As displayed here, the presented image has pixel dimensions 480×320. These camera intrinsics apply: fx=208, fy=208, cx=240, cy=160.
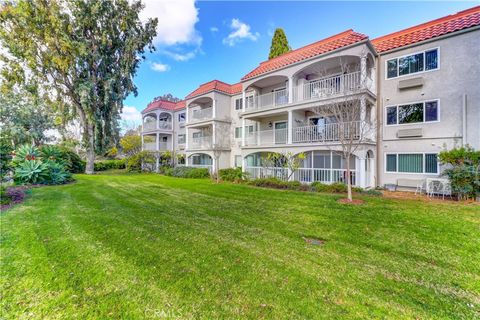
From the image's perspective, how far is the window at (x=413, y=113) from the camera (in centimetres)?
1100

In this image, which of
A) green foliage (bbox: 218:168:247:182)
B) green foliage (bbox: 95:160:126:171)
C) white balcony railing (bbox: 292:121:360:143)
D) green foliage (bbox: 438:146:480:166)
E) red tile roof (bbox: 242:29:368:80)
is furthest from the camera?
green foliage (bbox: 95:160:126:171)

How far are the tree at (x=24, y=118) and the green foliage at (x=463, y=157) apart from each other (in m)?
32.0

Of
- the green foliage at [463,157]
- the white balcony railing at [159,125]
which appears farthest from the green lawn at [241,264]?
the white balcony railing at [159,125]

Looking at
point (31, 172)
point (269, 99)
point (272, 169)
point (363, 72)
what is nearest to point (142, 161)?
point (31, 172)

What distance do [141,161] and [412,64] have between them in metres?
26.3

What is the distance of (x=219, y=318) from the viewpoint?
266cm

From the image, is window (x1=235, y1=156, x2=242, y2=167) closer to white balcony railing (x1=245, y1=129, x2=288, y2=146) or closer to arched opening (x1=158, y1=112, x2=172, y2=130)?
white balcony railing (x1=245, y1=129, x2=288, y2=146)

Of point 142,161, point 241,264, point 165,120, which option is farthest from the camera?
point 165,120

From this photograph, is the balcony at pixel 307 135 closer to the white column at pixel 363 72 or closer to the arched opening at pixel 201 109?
the white column at pixel 363 72

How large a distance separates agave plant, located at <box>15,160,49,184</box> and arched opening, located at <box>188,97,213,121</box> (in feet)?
42.1

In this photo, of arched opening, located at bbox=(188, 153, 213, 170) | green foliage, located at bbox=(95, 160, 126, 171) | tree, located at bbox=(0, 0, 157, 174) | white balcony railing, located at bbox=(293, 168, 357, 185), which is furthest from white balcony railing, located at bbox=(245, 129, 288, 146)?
green foliage, located at bbox=(95, 160, 126, 171)

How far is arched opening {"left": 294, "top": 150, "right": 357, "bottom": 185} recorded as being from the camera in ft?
40.3

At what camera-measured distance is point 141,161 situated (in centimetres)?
2542

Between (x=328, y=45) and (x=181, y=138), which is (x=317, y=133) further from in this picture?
(x=181, y=138)
